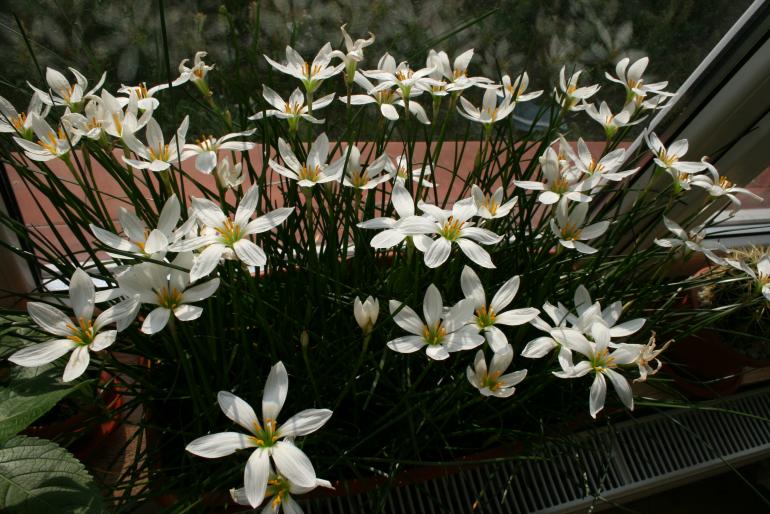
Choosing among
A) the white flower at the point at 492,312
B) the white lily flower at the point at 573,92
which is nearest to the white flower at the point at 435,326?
the white flower at the point at 492,312

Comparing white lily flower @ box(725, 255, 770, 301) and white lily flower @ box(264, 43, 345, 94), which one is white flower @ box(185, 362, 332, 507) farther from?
white lily flower @ box(725, 255, 770, 301)

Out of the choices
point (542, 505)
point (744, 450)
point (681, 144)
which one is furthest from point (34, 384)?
point (744, 450)

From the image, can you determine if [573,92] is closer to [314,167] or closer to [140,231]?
[314,167]

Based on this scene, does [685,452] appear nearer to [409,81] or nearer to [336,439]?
[336,439]

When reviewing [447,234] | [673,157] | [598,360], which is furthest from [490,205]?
[673,157]

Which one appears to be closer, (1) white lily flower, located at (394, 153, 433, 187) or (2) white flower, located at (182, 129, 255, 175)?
(2) white flower, located at (182, 129, 255, 175)

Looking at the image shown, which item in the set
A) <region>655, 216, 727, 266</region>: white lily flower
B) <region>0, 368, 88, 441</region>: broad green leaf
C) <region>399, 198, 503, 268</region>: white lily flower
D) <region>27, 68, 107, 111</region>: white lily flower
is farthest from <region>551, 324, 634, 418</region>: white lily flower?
<region>27, 68, 107, 111</region>: white lily flower
